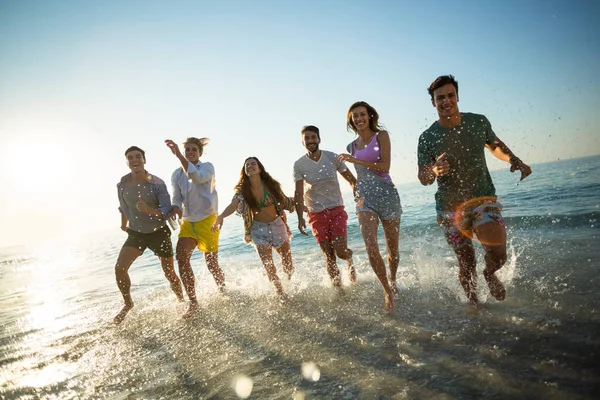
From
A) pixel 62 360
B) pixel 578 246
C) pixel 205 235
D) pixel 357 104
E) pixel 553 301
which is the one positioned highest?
pixel 357 104

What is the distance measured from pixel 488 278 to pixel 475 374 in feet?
5.09

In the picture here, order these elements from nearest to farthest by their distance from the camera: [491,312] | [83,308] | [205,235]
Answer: [491,312] < [205,235] < [83,308]

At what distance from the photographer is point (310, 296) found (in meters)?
4.96

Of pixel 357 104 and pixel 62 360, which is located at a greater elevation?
pixel 357 104

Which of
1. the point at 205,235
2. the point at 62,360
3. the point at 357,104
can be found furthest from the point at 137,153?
the point at 357,104

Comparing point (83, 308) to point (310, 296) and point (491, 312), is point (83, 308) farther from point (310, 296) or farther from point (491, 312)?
point (491, 312)

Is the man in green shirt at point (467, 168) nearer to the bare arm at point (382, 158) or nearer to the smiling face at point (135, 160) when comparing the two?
the bare arm at point (382, 158)

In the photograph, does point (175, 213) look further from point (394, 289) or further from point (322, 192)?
point (394, 289)

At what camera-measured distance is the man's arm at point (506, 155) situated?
10.7ft

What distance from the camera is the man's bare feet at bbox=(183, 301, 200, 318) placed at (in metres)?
4.82

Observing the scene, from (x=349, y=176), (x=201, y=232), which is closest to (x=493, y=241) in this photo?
(x=349, y=176)

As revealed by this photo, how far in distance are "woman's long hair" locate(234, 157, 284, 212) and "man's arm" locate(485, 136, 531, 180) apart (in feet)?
10.2

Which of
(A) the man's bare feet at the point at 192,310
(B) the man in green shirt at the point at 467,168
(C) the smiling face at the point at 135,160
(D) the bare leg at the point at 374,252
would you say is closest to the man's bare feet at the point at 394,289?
(D) the bare leg at the point at 374,252

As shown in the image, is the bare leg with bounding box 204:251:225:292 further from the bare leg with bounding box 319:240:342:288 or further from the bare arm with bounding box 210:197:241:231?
the bare leg with bounding box 319:240:342:288
